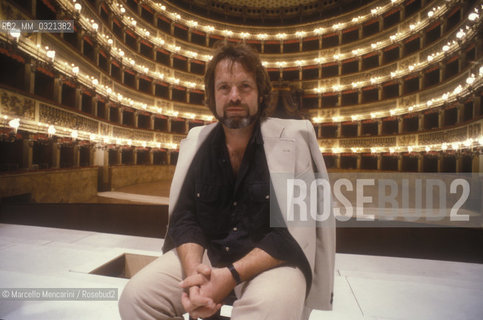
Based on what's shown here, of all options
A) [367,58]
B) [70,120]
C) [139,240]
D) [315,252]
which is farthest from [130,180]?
[367,58]

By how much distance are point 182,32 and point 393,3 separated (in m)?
16.5

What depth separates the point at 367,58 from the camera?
2078 centimetres

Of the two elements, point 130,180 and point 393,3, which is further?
point 393,3

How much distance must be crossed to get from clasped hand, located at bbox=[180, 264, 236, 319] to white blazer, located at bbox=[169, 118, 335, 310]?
418 millimetres

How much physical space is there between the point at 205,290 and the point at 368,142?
2018cm

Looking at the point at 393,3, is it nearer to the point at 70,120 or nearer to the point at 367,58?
the point at 367,58

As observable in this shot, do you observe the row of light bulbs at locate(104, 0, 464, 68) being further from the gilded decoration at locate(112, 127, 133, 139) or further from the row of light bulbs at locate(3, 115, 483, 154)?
the row of light bulbs at locate(3, 115, 483, 154)

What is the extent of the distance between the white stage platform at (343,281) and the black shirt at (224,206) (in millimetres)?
1091

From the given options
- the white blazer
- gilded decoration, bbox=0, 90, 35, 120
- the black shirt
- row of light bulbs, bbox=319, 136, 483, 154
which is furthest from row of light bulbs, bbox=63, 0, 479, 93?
the black shirt

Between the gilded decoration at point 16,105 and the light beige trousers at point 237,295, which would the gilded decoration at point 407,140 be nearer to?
the light beige trousers at point 237,295

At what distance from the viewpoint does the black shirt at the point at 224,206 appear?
1489 mm

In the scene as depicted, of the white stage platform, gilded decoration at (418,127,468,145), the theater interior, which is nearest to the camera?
the white stage platform

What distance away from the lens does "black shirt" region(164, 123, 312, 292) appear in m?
1.49

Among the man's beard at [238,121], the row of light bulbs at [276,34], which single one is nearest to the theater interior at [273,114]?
the row of light bulbs at [276,34]
